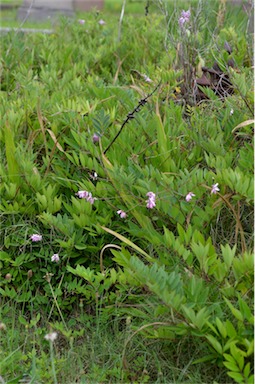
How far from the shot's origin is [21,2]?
1015 cm

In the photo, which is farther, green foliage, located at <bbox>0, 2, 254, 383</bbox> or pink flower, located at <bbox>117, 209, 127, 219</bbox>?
pink flower, located at <bbox>117, 209, 127, 219</bbox>

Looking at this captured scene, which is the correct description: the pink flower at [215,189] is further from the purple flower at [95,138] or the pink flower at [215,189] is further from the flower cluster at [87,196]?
the purple flower at [95,138]

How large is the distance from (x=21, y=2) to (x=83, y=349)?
828 centimetres

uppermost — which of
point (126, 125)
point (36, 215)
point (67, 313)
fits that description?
point (126, 125)

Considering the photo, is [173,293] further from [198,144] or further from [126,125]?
[126,125]

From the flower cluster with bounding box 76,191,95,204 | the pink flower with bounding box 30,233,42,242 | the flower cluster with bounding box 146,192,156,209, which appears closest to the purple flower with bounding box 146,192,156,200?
the flower cluster with bounding box 146,192,156,209

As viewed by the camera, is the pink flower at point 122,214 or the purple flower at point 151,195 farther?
the pink flower at point 122,214

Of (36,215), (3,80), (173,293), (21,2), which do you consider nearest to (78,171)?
(36,215)

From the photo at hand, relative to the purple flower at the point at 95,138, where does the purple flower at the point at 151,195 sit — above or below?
above

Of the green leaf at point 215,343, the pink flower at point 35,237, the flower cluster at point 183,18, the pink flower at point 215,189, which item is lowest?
the pink flower at point 35,237

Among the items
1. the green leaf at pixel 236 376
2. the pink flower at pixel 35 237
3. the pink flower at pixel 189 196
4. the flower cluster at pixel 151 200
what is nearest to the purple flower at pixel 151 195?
the flower cluster at pixel 151 200

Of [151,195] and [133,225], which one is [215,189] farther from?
[133,225]

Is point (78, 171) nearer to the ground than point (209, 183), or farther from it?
nearer to the ground

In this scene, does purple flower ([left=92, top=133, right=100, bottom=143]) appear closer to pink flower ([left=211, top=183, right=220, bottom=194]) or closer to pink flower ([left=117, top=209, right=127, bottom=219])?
pink flower ([left=117, top=209, right=127, bottom=219])
